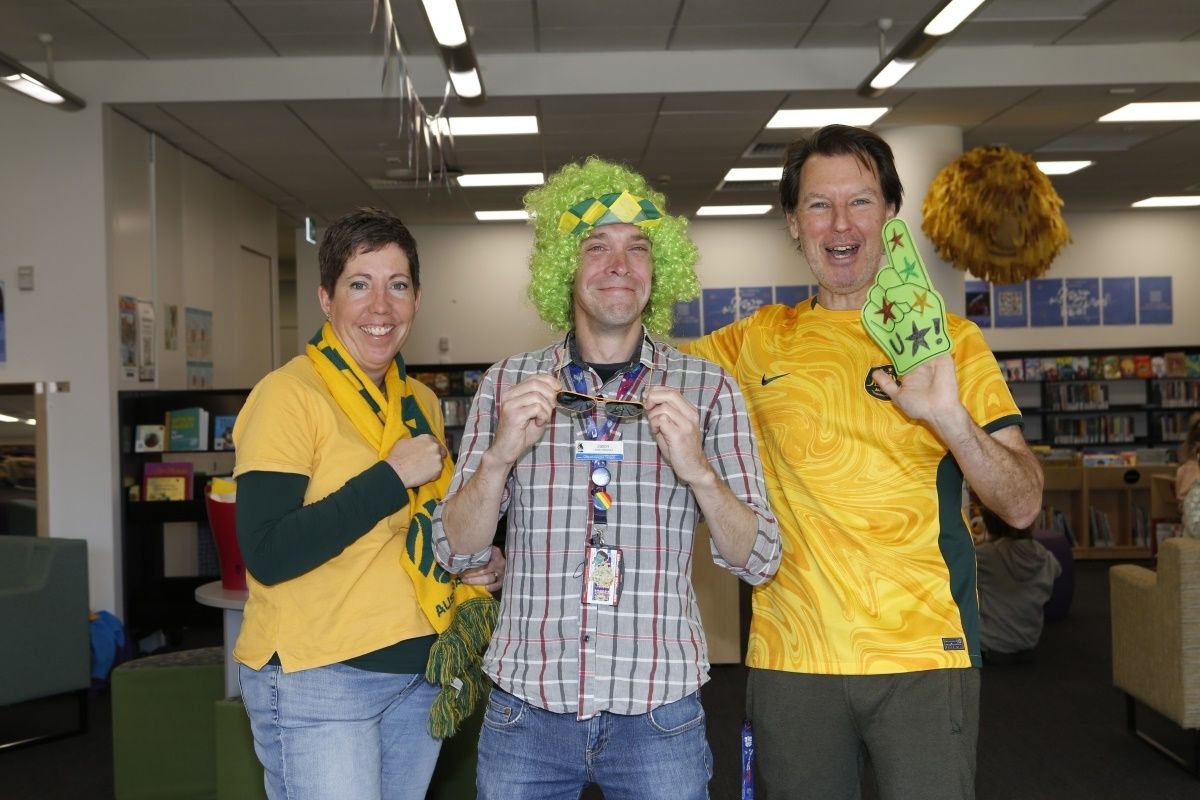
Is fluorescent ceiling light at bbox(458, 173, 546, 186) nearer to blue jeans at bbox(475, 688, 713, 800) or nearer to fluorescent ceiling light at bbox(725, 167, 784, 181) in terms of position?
fluorescent ceiling light at bbox(725, 167, 784, 181)

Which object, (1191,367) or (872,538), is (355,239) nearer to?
(872,538)

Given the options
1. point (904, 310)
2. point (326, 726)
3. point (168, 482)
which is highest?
point (904, 310)

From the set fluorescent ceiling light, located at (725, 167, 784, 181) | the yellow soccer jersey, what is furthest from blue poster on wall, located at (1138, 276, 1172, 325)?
the yellow soccer jersey

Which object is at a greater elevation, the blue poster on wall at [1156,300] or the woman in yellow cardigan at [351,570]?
the blue poster on wall at [1156,300]

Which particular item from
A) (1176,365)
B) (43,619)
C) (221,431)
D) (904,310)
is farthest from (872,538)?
(1176,365)

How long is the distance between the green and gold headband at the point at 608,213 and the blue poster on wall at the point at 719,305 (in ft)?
35.2

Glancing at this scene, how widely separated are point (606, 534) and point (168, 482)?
581 centimetres

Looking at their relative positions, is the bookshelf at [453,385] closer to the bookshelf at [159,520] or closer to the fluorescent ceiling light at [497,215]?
the fluorescent ceiling light at [497,215]

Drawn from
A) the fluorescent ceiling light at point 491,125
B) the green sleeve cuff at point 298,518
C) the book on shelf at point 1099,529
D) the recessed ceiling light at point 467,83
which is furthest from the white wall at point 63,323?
the book on shelf at point 1099,529

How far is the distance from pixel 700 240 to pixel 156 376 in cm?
690

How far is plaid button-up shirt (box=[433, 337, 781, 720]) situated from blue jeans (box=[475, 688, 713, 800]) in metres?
0.04

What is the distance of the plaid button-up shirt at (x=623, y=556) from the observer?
171 cm

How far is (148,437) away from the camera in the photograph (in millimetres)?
6918

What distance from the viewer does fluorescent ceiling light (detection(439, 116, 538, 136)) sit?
7.48m
